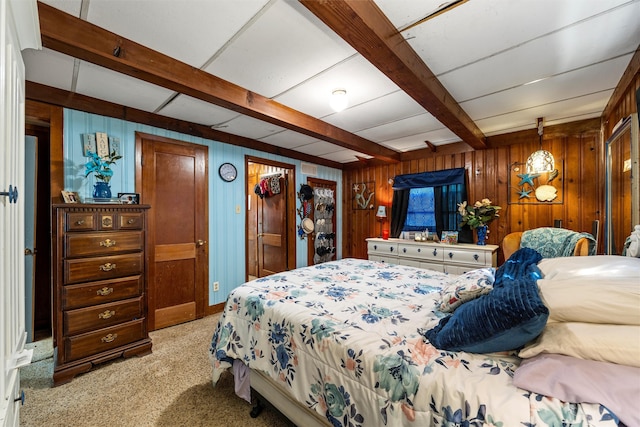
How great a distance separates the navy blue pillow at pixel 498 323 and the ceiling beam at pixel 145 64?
7.44 feet

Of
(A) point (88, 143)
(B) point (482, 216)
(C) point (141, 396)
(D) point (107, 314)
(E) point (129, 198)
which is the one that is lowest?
(C) point (141, 396)

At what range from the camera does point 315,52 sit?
182 centimetres

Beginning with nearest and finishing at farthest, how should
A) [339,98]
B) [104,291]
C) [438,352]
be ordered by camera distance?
[438,352]
[104,291]
[339,98]

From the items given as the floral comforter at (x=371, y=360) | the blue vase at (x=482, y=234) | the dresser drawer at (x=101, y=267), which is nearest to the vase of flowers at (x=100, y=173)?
the dresser drawer at (x=101, y=267)

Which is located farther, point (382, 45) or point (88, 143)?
point (88, 143)

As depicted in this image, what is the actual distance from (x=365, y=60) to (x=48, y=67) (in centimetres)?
241

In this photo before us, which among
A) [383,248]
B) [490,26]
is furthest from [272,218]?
[490,26]

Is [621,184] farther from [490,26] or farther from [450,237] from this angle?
[490,26]

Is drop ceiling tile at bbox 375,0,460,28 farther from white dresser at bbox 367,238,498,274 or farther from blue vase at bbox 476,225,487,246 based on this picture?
blue vase at bbox 476,225,487,246

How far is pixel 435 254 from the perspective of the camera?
3898 millimetres

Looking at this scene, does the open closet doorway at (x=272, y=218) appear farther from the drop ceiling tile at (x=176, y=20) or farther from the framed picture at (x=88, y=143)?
the drop ceiling tile at (x=176, y=20)

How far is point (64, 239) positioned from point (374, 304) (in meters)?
2.40

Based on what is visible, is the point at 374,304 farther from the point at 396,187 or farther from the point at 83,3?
the point at 396,187

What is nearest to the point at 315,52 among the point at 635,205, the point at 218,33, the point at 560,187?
the point at 218,33
